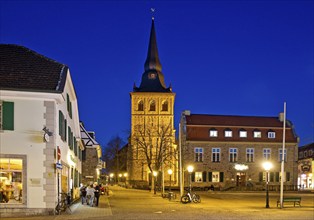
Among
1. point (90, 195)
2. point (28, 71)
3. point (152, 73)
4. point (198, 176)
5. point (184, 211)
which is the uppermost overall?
point (152, 73)

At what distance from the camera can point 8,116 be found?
20516 millimetres

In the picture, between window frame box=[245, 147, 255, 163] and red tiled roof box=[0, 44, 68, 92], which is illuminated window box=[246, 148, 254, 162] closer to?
window frame box=[245, 147, 255, 163]

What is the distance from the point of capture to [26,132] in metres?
20.7

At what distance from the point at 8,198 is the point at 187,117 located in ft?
170

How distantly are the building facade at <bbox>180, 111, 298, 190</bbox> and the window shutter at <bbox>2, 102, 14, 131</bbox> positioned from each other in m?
48.3

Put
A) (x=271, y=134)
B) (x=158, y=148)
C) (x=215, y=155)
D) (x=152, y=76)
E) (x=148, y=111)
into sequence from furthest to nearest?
1. (x=152, y=76)
2. (x=148, y=111)
3. (x=271, y=134)
4. (x=158, y=148)
5. (x=215, y=155)

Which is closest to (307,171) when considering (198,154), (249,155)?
(249,155)

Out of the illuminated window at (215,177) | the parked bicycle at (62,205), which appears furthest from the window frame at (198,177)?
the parked bicycle at (62,205)

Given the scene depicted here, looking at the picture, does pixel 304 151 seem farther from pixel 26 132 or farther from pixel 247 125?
pixel 26 132

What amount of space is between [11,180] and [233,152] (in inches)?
2055

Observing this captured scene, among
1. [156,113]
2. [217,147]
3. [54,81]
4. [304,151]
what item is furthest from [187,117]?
[54,81]

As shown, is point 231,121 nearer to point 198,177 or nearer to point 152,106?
point 198,177

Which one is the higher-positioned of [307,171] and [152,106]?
[152,106]

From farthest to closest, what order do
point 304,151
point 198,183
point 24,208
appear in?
point 304,151 → point 198,183 → point 24,208
